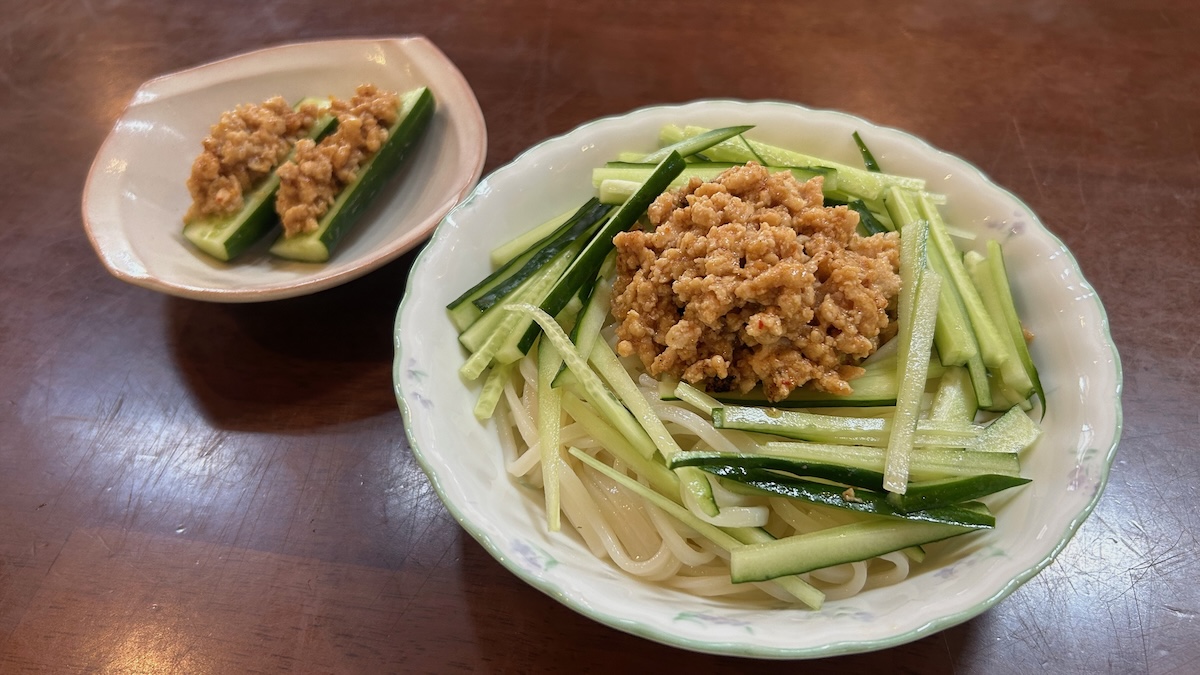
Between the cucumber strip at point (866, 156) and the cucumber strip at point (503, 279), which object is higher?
the cucumber strip at point (866, 156)

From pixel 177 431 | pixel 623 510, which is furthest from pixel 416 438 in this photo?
pixel 177 431

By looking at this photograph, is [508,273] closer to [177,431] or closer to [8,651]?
[177,431]

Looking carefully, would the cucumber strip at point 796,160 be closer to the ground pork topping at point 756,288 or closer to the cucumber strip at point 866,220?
the cucumber strip at point 866,220

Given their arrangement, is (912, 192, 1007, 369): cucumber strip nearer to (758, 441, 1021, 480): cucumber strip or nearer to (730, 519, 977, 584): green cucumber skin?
(758, 441, 1021, 480): cucumber strip

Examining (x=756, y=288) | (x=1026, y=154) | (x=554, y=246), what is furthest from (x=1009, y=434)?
(x=1026, y=154)

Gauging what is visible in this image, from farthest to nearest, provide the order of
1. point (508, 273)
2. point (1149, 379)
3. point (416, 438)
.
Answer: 1. point (1149, 379)
2. point (508, 273)
3. point (416, 438)

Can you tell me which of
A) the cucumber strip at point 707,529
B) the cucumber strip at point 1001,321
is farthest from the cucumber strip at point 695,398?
the cucumber strip at point 1001,321

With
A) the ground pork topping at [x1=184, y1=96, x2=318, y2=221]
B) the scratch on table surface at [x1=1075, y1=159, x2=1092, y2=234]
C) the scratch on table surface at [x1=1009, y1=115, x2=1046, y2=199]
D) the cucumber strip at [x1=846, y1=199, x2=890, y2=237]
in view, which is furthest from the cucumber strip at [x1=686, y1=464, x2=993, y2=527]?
the ground pork topping at [x1=184, y1=96, x2=318, y2=221]
